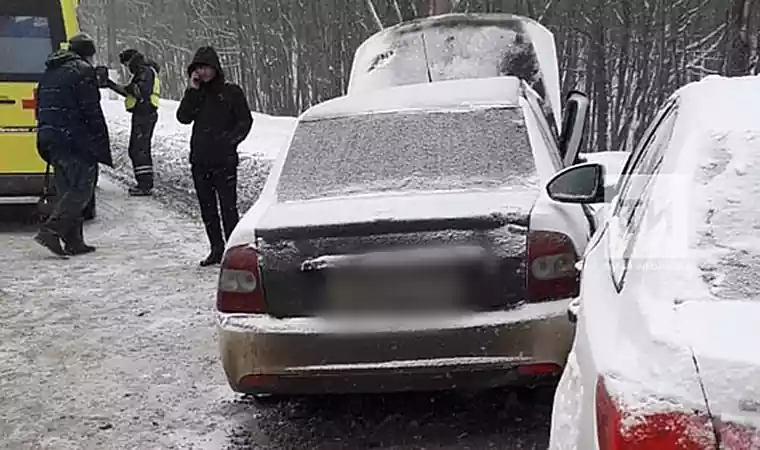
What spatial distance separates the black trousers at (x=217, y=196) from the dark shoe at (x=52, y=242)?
65.9 inches

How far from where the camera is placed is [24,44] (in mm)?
11484

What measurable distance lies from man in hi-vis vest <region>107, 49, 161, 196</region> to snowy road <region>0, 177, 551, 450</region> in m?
4.97

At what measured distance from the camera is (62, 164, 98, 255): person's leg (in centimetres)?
985

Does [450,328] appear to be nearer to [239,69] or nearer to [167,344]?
[167,344]

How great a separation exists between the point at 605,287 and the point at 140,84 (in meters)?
12.1

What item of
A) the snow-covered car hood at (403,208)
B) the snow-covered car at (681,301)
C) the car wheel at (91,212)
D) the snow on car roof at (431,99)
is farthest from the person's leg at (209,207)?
the snow-covered car at (681,301)

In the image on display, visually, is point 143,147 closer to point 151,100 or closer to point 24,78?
point 151,100

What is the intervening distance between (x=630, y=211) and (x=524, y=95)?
2.92 m

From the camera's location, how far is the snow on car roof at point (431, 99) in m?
5.95

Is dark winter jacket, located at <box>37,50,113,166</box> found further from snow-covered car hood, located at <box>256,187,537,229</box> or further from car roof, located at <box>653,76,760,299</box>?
car roof, located at <box>653,76,760,299</box>

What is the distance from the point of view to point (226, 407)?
5.61m

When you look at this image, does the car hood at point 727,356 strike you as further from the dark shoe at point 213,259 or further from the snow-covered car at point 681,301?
the dark shoe at point 213,259

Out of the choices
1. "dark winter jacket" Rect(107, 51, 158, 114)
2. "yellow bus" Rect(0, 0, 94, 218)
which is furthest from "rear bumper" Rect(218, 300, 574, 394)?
"dark winter jacket" Rect(107, 51, 158, 114)

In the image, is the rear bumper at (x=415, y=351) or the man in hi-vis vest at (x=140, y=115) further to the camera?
the man in hi-vis vest at (x=140, y=115)
